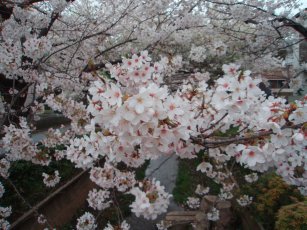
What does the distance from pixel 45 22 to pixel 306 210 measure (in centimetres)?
474

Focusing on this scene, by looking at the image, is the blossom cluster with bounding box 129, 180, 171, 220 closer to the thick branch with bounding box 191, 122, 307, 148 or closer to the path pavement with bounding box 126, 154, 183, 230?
the thick branch with bounding box 191, 122, 307, 148

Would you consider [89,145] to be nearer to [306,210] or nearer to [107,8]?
[306,210]

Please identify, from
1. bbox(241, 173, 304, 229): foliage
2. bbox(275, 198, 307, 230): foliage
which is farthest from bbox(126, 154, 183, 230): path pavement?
bbox(275, 198, 307, 230): foliage

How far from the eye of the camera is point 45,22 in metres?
5.23

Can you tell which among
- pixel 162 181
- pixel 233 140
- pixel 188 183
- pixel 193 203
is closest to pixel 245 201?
pixel 193 203

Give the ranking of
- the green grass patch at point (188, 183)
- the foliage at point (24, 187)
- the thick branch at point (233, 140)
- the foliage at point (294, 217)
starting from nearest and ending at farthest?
the thick branch at point (233, 140) < the foliage at point (294, 217) < the foliage at point (24, 187) < the green grass patch at point (188, 183)

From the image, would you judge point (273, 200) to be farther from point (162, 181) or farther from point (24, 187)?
point (24, 187)

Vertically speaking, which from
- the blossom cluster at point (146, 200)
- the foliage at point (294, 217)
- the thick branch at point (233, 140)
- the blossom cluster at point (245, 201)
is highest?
the thick branch at point (233, 140)

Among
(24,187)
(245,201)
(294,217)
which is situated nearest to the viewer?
(294,217)

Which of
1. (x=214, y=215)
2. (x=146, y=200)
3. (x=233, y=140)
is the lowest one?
(x=214, y=215)

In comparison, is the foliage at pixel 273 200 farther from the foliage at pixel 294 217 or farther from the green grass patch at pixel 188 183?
the green grass patch at pixel 188 183

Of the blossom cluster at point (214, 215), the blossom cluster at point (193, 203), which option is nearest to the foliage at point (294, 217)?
the blossom cluster at point (214, 215)

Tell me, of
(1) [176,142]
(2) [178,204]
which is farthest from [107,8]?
(1) [176,142]

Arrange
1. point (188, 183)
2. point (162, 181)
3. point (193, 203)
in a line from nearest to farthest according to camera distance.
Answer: point (193, 203) < point (188, 183) < point (162, 181)
